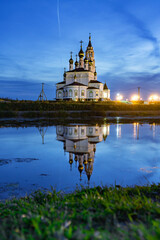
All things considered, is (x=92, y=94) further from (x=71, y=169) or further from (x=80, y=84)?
(x=71, y=169)

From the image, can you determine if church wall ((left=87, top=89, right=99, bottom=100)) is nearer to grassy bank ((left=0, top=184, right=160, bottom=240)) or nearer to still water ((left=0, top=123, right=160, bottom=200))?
still water ((left=0, top=123, right=160, bottom=200))

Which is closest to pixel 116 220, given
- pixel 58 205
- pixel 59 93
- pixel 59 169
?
pixel 58 205

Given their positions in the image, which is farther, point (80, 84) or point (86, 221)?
point (80, 84)

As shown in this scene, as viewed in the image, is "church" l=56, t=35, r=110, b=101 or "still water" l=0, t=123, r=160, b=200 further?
"church" l=56, t=35, r=110, b=101

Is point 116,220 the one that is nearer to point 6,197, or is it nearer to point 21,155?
point 6,197

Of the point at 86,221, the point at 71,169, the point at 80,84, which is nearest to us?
the point at 86,221

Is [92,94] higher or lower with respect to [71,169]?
higher

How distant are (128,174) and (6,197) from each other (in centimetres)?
455

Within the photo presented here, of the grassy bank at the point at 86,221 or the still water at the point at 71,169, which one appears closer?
the grassy bank at the point at 86,221

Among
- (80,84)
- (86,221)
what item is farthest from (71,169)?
(80,84)

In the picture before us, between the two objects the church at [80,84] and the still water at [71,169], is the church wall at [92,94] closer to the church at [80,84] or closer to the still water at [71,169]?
the church at [80,84]

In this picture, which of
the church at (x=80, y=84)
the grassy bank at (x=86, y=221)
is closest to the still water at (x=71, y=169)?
the grassy bank at (x=86, y=221)

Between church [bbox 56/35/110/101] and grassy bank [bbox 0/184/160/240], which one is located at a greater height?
church [bbox 56/35/110/101]

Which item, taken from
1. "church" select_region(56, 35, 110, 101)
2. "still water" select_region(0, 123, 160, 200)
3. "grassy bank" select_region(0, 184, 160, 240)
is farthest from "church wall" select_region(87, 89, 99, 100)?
"grassy bank" select_region(0, 184, 160, 240)
